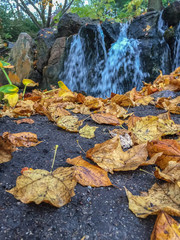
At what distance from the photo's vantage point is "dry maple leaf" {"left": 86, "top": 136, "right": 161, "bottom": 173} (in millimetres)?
767

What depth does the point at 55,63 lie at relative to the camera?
5281 millimetres

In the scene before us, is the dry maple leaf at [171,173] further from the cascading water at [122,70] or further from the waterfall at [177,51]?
the waterfall at [177,51]

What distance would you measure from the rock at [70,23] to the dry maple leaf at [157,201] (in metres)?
5.47

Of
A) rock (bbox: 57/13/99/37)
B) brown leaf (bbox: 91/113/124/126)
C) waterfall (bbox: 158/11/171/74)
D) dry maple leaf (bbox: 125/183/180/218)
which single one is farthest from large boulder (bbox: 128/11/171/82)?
dry maple leaf (bbox: 125/183/180/218)

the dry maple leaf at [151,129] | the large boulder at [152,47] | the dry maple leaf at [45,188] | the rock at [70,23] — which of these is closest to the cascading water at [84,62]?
the rock at [70,23]

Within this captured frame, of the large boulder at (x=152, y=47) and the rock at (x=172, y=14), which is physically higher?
the rock at (x=172, y=14)

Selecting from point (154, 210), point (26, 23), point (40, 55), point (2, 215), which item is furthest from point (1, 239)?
point (26, 23)

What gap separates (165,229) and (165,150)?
374mm

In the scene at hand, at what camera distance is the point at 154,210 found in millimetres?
537

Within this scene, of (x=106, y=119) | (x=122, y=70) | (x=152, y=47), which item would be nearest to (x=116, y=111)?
(x=106, y=119)

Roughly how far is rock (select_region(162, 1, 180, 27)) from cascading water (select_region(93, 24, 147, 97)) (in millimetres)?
921

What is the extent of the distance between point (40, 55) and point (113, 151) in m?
5.49

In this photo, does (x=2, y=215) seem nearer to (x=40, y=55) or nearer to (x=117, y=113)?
(x=117, y=113)

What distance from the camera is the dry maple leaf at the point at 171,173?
0.65 m
